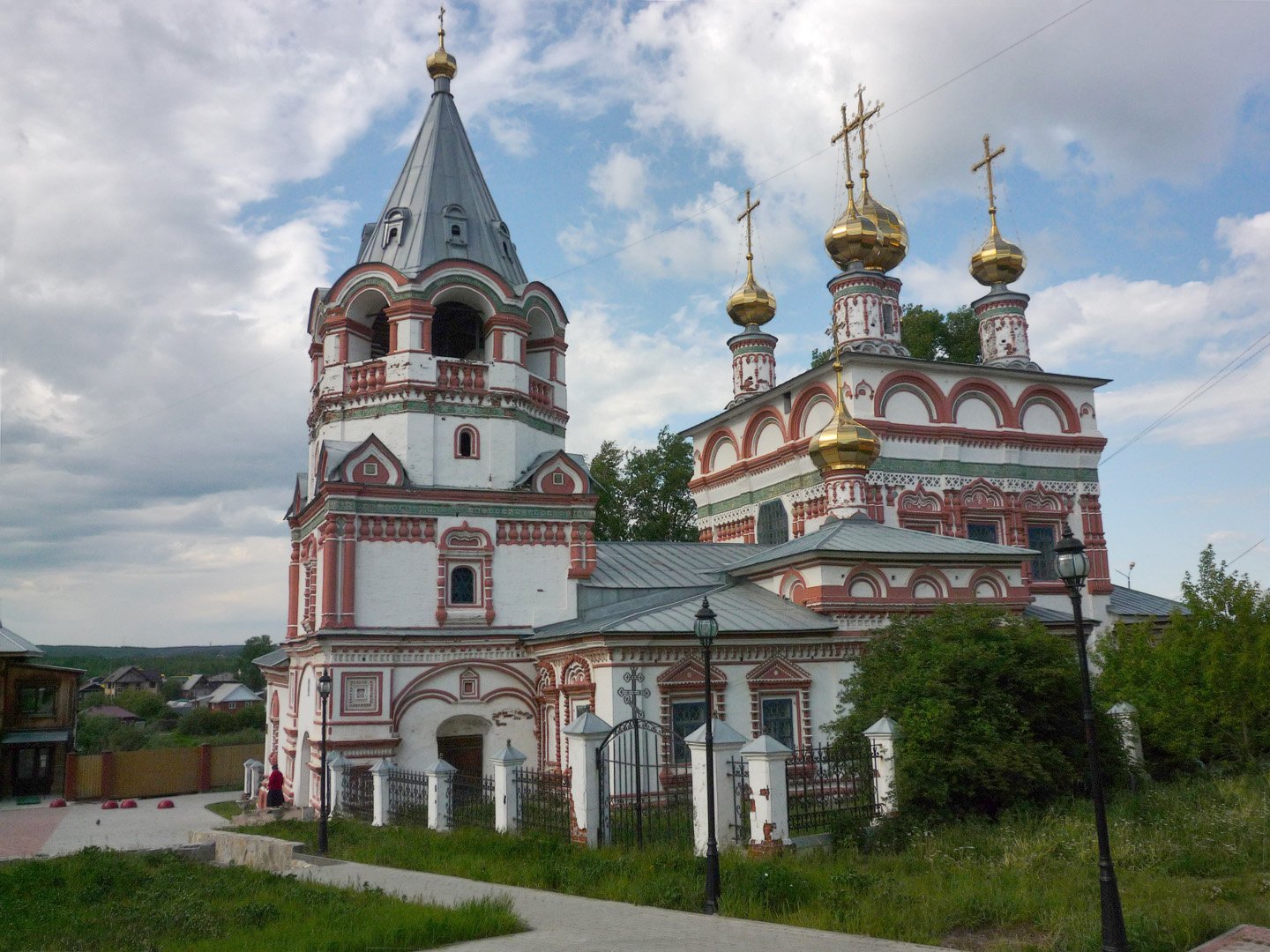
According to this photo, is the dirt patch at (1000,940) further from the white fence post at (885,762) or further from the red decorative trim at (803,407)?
the red decorative trim at (803,407)

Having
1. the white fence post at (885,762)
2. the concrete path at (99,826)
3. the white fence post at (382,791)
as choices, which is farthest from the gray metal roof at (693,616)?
the concrete path at (99,826)

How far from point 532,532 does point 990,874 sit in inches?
402

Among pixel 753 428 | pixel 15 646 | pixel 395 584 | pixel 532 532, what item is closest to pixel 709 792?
pixel 395 584

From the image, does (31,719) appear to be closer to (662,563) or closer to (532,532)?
(532,532)

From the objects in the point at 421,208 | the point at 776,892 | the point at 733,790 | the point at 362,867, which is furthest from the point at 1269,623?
the point at 421,208

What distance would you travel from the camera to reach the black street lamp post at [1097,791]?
6.36 metres

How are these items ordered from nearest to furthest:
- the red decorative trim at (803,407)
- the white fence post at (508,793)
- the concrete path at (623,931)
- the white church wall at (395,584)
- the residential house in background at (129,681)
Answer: the concrete path at (623,931), the white fence post at (508,793), the white church wall at (395,584), the red decorative trim at (803,407), the residential house in background at (129,681)

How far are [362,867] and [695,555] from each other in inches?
397

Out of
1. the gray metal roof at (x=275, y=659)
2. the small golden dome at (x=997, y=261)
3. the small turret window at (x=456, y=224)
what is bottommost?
the gray metal roof at (x=275, y=659)

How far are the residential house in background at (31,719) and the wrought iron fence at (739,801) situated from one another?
2079 centimetres

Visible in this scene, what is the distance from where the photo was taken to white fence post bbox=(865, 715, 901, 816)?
11.2 meters

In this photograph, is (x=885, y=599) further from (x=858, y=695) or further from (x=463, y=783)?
(x=463, y=783)

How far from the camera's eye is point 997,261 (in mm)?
24328

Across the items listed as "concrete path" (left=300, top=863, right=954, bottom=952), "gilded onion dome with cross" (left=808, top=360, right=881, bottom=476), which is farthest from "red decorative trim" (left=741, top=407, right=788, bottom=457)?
"concrete path" (left=300, top=863, right=954, bottom=952)
